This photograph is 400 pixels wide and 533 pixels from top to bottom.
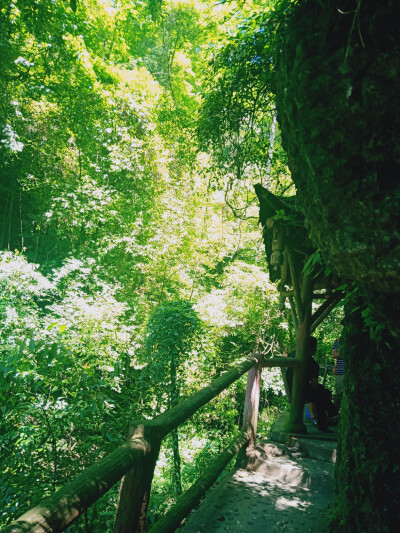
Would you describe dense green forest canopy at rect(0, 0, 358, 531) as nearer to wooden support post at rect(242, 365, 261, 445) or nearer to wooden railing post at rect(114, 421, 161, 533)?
wooden support post at rect(242, 365, 261, 445)

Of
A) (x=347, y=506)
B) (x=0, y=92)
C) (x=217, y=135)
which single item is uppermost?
(x=0, y=92)

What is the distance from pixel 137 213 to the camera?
14.0m

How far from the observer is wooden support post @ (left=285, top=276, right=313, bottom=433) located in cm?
427

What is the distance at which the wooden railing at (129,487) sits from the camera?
903 mm

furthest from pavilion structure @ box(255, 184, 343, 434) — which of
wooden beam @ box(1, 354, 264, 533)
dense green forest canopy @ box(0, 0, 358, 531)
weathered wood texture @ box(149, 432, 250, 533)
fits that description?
wooden beam @ box(1, 354, 264, 533)

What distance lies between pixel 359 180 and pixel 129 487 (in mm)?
1637

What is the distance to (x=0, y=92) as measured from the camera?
11.7 meters

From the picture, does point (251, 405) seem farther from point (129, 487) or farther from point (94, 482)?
point (94, 482)

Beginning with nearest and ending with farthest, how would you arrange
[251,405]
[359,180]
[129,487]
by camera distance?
[129,487] < [359,180] < [251,405]

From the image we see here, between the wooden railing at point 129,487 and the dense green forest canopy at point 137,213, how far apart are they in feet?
7.27

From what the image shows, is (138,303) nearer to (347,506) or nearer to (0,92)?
(0,92)

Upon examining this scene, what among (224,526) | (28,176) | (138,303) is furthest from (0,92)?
(224,526)

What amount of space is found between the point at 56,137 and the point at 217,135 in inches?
453

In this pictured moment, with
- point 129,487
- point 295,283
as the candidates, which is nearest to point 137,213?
point 295,283
